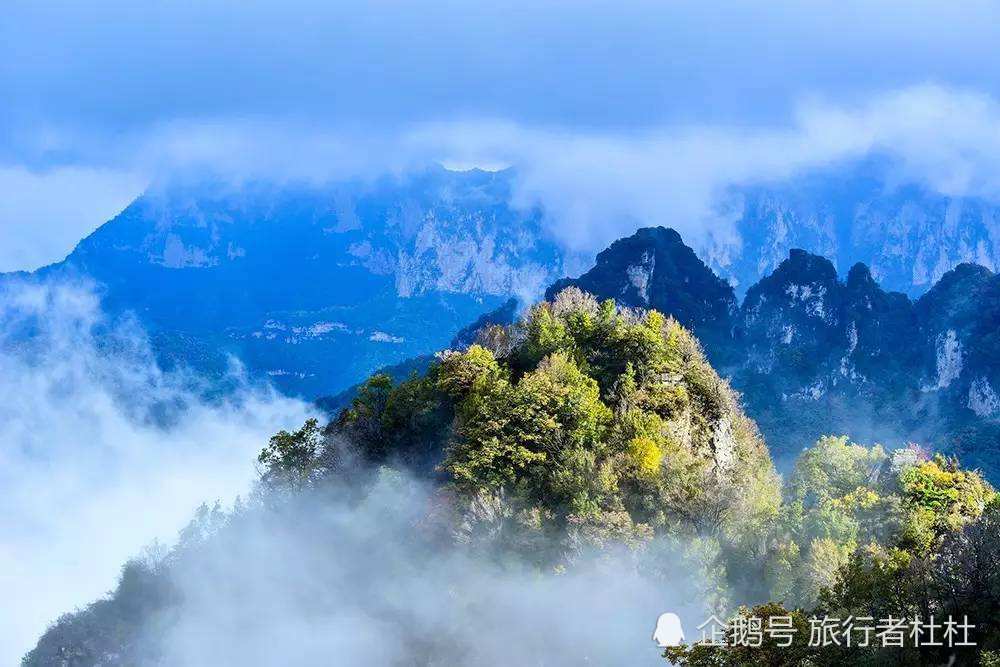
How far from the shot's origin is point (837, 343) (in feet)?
585

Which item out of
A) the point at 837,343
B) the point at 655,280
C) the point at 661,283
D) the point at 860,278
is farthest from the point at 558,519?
the point at 860,278

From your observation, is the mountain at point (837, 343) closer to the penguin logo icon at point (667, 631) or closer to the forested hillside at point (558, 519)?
the forested hillside at point (558, 519)

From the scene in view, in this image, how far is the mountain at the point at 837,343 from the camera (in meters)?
159

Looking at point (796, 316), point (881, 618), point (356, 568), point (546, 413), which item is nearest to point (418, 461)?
point (356, 568)

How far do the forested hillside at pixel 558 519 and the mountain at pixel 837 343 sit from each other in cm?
10525

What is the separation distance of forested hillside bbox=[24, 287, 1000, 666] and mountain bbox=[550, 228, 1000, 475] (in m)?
105

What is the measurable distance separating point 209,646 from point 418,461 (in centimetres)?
1781

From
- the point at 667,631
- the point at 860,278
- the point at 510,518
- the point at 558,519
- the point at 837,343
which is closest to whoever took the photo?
the point at 667,631

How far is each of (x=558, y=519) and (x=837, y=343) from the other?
151 metres

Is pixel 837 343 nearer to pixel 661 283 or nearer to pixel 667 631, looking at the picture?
pixel 661 283

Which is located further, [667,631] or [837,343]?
[837,343]

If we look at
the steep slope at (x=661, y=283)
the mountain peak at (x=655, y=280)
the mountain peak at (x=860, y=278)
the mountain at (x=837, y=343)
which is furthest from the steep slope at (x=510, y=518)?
the mountain peak at (x=860, y=278)

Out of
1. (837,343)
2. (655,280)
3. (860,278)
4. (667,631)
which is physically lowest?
(667,631)

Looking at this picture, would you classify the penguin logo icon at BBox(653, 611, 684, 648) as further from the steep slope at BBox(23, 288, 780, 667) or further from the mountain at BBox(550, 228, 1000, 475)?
the mountain at BBox(550, 228, 1000, 475)
